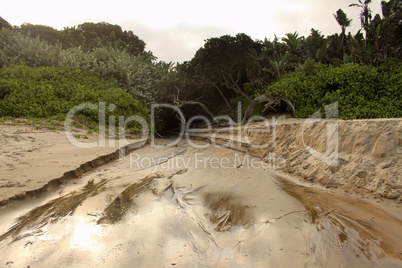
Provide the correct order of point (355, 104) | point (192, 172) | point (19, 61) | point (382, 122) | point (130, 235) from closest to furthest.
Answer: point (130, 235) → point (382, 122) → point (192, 172) → point (355, 104) → point (19, 61)

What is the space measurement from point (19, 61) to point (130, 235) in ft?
46.9

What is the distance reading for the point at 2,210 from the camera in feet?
8.12

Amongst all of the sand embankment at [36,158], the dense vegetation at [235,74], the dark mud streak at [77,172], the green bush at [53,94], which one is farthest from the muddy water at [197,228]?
the green bush at [53,94]

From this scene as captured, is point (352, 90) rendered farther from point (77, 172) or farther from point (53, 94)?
point (53, 94)

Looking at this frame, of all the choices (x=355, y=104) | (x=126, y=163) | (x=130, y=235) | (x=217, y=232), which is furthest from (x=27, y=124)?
(x=355, y=104)

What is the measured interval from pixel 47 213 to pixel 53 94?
28.2 ft

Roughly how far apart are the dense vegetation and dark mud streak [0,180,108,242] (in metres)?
6.80

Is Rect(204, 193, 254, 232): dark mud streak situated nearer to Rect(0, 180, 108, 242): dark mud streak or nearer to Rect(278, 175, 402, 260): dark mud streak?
Rect(278, 175, 402, 260): dark mud streak

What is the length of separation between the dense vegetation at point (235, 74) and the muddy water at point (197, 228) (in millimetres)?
5883

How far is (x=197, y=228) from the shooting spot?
2445mm

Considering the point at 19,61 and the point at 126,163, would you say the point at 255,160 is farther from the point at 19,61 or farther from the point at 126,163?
the point at 19,61

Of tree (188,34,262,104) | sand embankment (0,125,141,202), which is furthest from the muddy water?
tree (188,34,262,104)

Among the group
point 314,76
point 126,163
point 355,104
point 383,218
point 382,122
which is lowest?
point 126,163

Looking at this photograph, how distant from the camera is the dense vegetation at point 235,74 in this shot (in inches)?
322
